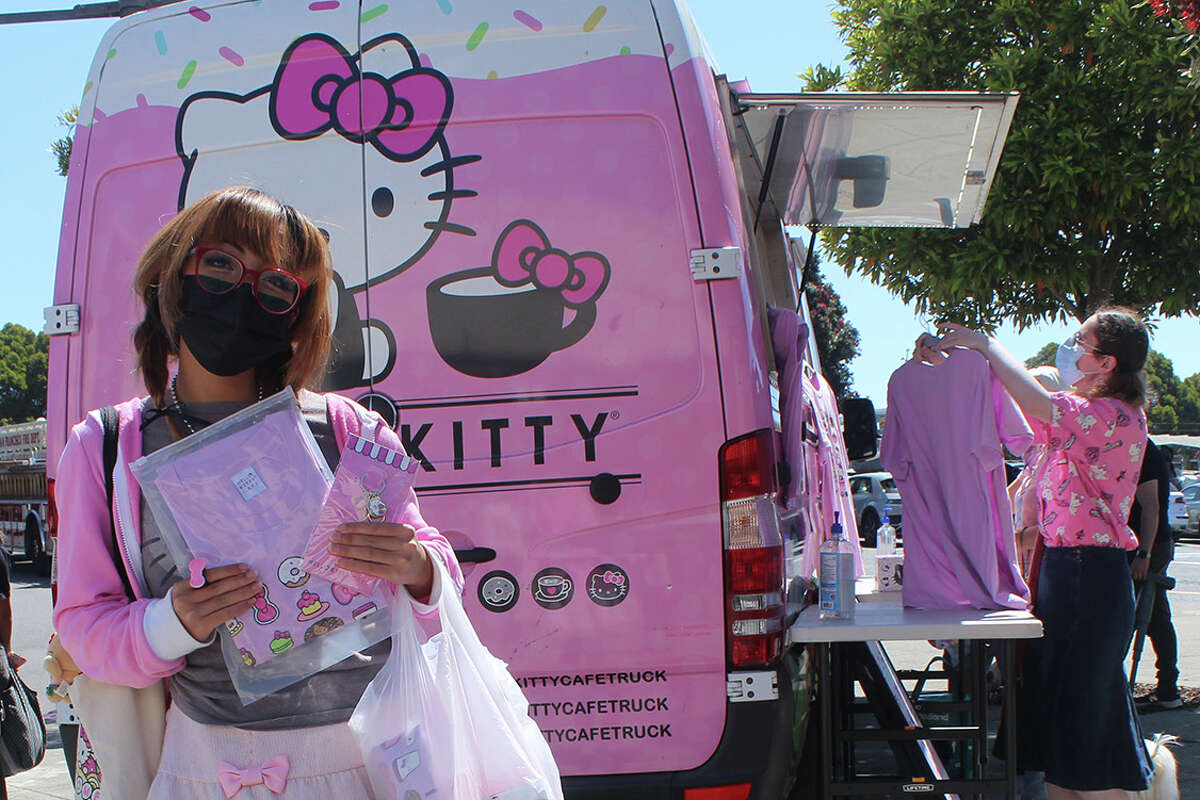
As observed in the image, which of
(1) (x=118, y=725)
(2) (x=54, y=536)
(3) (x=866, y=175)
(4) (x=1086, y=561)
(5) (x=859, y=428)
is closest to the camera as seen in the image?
(1) (x=118, y=725)

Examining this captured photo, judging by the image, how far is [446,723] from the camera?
1792 mm

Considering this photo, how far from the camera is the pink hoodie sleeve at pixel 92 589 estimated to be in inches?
67.4

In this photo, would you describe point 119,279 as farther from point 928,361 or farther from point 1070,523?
point 1070,523

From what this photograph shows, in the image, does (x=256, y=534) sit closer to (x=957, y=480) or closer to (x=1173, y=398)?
(x=957, y=480)

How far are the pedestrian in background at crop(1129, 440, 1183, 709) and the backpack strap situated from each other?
5.22 m

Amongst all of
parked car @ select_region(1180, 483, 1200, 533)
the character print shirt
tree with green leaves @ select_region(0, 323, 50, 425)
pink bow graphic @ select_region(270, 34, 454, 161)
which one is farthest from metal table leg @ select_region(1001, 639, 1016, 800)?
tree with green leaves @ select_region(0, 323, 50, 425)

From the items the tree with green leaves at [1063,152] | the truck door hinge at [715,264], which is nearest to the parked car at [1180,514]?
the tree with green leaves at [1063,152]

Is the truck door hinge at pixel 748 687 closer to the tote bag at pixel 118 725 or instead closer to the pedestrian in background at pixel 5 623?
the tote bag at pixel 118 725

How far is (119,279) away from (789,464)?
212cm

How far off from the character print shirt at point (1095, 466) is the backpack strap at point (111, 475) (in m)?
3.26

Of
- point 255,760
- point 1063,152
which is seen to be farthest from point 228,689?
point 1063,152

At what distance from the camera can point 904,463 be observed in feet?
13.3

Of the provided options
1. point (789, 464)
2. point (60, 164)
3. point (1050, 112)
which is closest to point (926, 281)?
point (1050, 112)

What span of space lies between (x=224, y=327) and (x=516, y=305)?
1572mm
